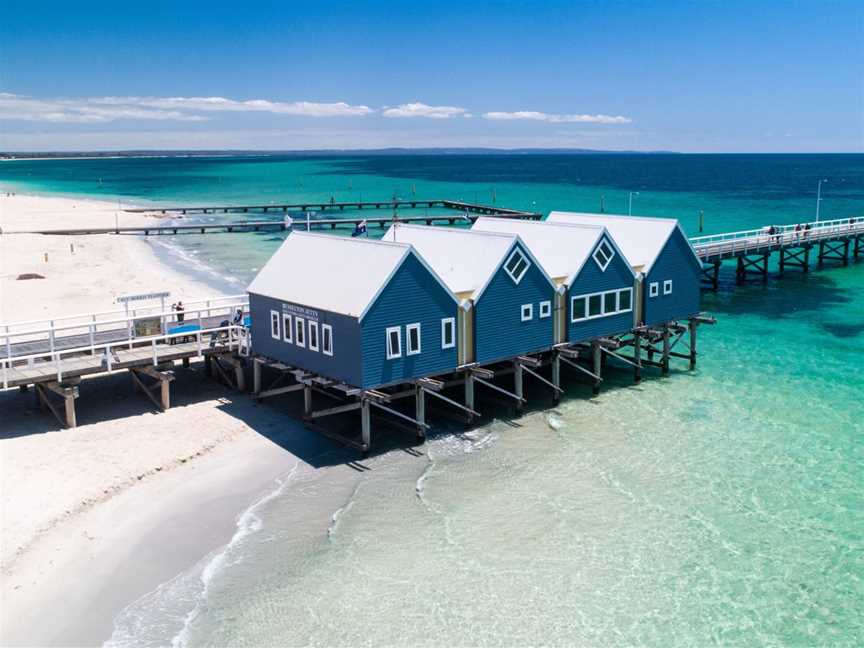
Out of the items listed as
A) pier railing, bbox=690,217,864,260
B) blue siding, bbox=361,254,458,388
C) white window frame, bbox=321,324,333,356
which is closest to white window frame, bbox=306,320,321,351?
white window frame, bbox=321,324,333,356

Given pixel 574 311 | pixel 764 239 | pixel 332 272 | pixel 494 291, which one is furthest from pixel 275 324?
pixel 764 239

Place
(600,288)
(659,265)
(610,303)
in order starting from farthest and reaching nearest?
(659,265) < (610,303) < (600,288)

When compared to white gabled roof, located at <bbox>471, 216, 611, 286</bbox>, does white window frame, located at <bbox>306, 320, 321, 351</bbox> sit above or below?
below

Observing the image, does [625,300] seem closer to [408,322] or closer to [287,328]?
[408,322]

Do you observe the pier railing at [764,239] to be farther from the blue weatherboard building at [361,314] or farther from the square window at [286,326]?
the square window at [286,326]

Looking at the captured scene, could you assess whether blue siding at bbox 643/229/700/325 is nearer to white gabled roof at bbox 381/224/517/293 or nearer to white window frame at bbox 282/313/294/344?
white gabled roof at bbox 381/224/517/293

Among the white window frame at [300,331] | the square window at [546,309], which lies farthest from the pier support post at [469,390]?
the white window frame at [300,331]
